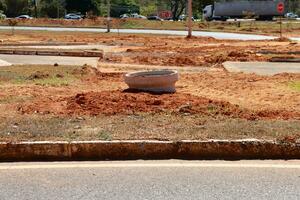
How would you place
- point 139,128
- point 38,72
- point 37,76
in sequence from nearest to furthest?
point 139,128 < point 37,76 < point 38,72

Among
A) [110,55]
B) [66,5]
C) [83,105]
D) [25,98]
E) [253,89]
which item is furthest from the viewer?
[66,5]

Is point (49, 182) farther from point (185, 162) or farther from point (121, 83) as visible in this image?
point (121, 83)

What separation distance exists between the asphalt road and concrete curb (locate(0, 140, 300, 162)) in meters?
0.18

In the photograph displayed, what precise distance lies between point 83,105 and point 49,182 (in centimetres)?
391

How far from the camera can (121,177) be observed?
19.8ft

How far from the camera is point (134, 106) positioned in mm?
9500

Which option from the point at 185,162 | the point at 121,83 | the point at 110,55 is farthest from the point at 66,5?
the point at 185,162

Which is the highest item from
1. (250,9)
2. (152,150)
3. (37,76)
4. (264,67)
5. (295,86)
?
(250,9)

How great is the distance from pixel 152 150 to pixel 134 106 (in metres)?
2.81

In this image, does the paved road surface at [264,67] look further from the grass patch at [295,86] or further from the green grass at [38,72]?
the green grass at [38,72]

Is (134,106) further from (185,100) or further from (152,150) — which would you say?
(152,150)

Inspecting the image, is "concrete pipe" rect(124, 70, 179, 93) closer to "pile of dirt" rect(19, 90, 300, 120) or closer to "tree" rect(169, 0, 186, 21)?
"pile of dirt" rect(19, 90, 300, 120)

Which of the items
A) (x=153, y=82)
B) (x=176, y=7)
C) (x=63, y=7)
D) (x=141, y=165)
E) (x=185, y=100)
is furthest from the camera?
(x=63, y=7)

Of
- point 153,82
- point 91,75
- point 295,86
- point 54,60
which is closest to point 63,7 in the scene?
point 54,60
